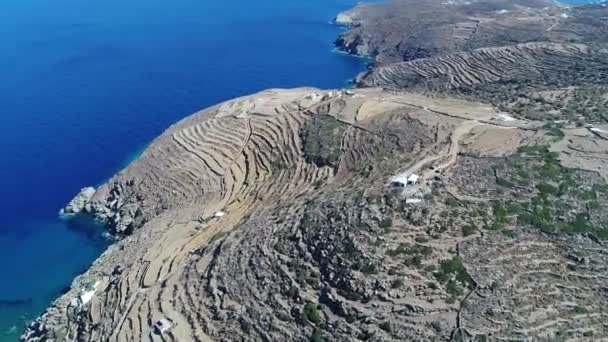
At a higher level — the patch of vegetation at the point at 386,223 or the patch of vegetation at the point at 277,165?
the patch of vegetation at the point at 386,223

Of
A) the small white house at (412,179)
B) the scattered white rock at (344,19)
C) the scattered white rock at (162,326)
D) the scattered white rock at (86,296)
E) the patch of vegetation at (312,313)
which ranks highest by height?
the small white house at (412,179)

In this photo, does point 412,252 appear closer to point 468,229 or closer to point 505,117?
point 468,229

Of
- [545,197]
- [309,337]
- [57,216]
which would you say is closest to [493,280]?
[545,197]

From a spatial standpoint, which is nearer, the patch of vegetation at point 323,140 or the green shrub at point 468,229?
the green shrub at point 468,229

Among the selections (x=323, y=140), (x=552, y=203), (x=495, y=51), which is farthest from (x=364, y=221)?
(x=495, y=51)

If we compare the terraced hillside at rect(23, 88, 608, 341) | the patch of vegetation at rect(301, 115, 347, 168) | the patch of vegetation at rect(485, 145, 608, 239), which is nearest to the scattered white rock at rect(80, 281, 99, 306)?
the terraced hillside at rect(23, 88, 608, 341)

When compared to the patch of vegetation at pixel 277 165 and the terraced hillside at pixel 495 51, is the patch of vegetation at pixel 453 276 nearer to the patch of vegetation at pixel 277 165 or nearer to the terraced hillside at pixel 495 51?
the terraced hillside at pixel 495 51

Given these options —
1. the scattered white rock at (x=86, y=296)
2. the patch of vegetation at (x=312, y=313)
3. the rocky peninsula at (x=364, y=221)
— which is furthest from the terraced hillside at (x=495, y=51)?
the scattered white rock at (x=86, y=296)
